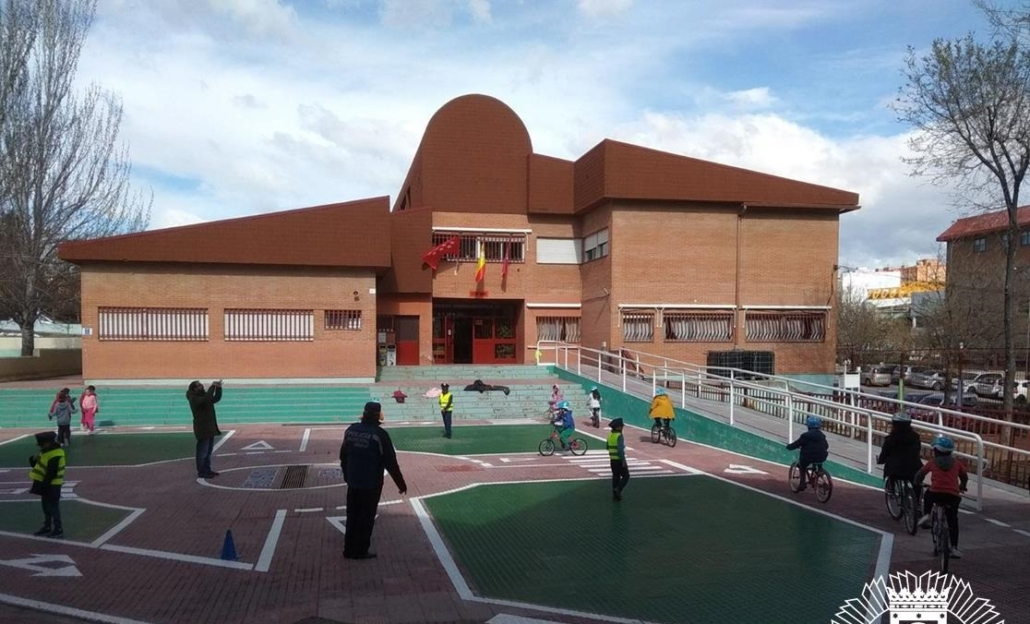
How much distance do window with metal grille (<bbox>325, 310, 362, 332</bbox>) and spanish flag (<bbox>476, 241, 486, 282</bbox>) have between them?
7.01 metres

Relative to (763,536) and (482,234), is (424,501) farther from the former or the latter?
(482,234)

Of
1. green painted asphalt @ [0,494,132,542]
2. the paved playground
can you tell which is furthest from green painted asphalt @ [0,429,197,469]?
green painted asphalt @ [0,494,132,542]

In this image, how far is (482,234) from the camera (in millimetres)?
33656

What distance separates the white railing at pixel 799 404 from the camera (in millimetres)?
12148

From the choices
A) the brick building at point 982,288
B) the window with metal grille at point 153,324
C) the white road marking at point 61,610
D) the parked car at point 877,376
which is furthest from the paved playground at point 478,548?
the parked car at point 877,376

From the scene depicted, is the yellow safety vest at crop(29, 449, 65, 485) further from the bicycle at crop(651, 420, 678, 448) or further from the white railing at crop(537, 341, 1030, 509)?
the bicycle at crop(651, 420, 678, 448)

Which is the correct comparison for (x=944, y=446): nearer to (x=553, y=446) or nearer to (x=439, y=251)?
(x=553, y=446)

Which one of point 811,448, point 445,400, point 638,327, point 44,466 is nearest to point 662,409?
point 445,400

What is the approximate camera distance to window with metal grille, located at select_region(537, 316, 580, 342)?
112 ft

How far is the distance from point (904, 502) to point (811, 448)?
1.93 metres

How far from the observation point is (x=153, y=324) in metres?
26.3

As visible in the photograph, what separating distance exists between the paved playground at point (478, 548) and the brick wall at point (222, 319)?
455 inches

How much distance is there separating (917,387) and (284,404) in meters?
40.8

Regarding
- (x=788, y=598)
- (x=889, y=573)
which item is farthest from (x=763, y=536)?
(x=788, y=598)
